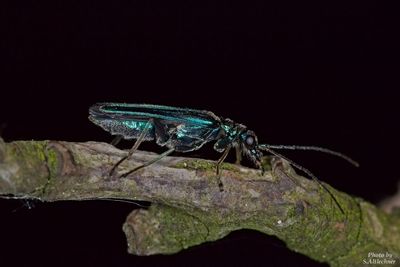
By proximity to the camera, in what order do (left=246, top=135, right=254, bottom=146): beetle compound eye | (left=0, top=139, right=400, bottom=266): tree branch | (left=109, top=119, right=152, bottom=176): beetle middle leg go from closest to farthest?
(left=0, top=139, right=400, bottom=266): tree branch, (left=109, top=119, right=152, bottom=176): beetle middle leg, (left=246, top=135, right=254, bottom=146): beetle compound eye

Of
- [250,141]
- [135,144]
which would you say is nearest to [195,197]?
[135,144]

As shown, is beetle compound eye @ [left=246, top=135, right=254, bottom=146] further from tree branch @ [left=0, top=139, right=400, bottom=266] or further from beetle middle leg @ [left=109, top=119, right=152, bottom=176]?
beetle middle leg @ [left=109, top=119, right=152, bottom=176]

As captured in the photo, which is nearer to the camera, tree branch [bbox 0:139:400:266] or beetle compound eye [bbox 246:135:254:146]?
tree branch [bbox 0:139:400:266]

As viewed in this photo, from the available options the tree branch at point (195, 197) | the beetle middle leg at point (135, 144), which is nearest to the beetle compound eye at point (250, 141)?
the tree branch at point (195, 197)

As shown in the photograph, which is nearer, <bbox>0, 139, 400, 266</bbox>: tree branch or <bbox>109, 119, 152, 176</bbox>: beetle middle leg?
<bbox>0, 139, 400, 266</bbox>: tree branch

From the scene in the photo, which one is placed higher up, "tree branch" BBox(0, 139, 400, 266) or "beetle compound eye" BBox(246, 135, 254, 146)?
"beetle compound eye" BBox(246, 135, 254, 146)

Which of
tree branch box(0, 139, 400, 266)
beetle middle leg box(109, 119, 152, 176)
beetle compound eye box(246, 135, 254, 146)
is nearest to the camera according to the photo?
tree branch box(0, 139, 400, 266)

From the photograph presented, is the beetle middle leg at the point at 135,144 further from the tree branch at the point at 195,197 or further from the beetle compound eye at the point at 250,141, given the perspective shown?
the beetle compound eye at the point at 250,141

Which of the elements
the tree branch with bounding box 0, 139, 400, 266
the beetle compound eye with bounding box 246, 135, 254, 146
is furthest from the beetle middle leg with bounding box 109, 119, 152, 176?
the beetle compound eye with bounding box 246, 135, 254, 146

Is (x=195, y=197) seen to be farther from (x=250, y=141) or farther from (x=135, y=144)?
(x=250, y=141)
